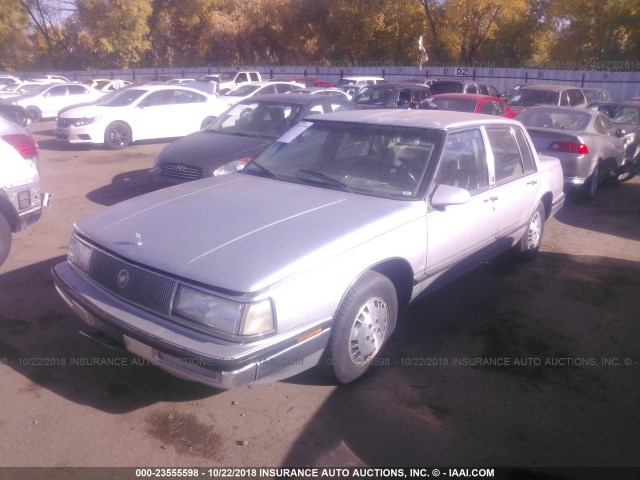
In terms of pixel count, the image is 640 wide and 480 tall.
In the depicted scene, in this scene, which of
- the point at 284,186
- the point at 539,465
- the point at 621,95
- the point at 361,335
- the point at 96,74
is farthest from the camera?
the point at 96,74

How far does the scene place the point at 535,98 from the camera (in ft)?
48.0

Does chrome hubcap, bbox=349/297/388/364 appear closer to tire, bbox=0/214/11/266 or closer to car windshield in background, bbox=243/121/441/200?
car windshield in background, bbox=243/121/441/200

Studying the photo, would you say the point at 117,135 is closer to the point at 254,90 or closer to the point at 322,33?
the point at 254,90

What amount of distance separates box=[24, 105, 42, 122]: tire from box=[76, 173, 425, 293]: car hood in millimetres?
17916

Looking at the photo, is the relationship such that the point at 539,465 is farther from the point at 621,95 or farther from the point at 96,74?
the point at 96,74

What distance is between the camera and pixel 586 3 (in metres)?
32.5

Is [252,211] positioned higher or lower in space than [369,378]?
higher

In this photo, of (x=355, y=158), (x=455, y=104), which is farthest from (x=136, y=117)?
(x=355, y=158)

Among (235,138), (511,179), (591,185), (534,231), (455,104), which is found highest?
(455,104)

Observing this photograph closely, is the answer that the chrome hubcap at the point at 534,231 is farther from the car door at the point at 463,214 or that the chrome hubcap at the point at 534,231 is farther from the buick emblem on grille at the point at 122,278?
the buick emblem on grille at the point at 122,278

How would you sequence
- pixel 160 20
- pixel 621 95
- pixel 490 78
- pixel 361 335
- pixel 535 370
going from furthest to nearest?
pixel 160 20
pixel 490 78
pixel 621 95
pixel 535 370
pixel 361 335

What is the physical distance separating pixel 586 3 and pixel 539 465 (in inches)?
1432

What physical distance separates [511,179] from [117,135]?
1066 cm

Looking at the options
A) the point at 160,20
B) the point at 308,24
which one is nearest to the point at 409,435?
the point at 308,24
